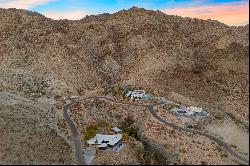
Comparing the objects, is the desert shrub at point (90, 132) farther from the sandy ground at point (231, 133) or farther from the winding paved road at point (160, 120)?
the sandy ground at point (231, 133)

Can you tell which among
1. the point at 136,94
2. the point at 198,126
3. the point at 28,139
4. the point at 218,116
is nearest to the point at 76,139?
the point at 28,139

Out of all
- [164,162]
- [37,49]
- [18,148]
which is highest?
[37,49]

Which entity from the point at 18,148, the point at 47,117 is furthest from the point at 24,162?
the point at 47,117

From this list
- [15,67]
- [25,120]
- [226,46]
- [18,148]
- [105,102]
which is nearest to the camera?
[18,148]

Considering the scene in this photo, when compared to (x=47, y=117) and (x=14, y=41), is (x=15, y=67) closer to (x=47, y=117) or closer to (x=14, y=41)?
(x=14, y=41)

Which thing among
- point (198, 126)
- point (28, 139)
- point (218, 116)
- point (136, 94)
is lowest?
point (218, 116)

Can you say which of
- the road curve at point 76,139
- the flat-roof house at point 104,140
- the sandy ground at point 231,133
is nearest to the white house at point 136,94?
the road curve at point 76,139

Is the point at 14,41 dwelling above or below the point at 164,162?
above

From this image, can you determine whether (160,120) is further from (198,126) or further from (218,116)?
(218,116)

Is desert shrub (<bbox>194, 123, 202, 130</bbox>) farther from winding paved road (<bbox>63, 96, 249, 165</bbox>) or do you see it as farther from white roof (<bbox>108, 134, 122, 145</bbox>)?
white roof (<bbox>108, 134, 122, 145</bbox>)
